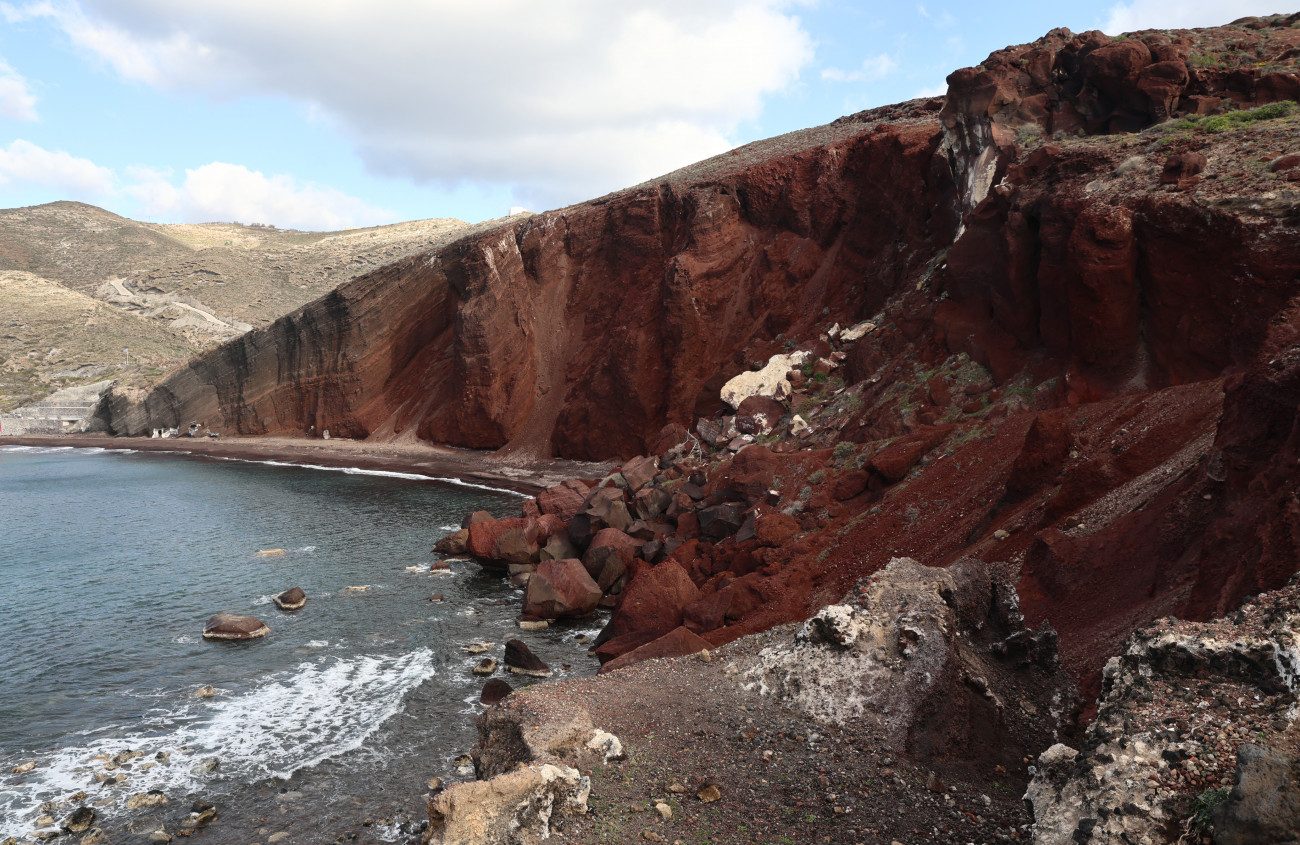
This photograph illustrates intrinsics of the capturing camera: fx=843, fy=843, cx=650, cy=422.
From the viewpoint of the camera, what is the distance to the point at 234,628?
2209 cm

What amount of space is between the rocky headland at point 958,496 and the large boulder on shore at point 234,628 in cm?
705

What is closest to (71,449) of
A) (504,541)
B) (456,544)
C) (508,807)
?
(456,544)

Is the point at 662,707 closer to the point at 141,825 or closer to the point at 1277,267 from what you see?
the point at 141,825

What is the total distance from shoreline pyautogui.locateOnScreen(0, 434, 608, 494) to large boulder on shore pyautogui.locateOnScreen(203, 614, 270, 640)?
2134 cm

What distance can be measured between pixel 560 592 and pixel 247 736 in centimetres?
918

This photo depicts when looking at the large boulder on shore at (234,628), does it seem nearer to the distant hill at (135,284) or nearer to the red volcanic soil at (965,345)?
the red volcanic soil at (965,345)

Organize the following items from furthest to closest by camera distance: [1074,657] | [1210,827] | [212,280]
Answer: [212,280]
[1074,657]
[1210,827]

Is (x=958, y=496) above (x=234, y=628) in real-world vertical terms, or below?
above

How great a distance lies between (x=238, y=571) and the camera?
28688 mm

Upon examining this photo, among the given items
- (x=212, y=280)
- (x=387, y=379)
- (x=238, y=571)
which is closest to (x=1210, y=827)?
(x=238, y=571)

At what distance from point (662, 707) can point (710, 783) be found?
79.2 inches

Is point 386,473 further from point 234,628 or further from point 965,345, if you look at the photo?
point 965,345

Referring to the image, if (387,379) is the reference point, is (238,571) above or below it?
below

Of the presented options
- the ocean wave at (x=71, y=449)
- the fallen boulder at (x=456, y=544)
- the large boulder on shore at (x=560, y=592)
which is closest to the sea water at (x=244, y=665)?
the fallen boulder at (x=456, y=544)
